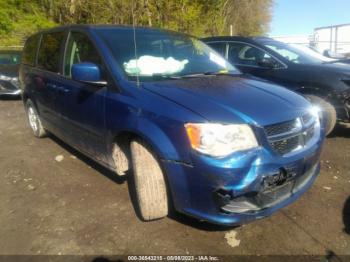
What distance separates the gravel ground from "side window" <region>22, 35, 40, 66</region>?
1805mm

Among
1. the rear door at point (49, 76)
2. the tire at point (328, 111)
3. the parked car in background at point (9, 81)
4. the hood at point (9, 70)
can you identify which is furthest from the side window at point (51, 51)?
the hood at point (9, 70)

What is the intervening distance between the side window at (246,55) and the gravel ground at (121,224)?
2062 mm

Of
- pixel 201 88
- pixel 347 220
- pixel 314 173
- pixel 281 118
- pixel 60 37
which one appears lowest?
pixel 347 220

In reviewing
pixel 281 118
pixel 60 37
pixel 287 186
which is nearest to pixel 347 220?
pixel 287 186

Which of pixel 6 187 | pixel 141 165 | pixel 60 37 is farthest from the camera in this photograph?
pixel 60 37

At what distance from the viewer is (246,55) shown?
5.72m

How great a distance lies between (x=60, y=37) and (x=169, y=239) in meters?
2.84

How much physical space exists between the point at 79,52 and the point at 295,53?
3.62 m

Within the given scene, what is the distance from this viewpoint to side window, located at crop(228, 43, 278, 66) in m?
5.46

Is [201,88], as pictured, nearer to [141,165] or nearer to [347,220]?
[141,165]

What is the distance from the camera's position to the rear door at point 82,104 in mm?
3242

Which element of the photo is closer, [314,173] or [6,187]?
[314,173]

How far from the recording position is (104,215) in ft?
10.3

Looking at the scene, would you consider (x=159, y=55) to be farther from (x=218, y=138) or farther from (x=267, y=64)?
(x=267, y=64)
